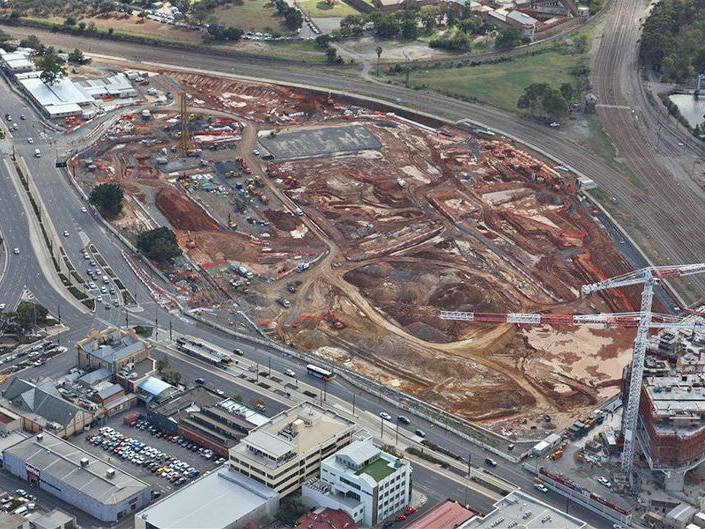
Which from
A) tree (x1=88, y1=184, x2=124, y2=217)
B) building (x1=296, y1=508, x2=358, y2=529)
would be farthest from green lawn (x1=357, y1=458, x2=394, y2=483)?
tree (x1=88, y1=184, x2=124, y2=217)

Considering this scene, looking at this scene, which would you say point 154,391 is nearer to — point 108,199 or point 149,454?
point 149,454

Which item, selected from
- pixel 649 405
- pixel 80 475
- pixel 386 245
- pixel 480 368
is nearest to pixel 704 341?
pixel 649 405

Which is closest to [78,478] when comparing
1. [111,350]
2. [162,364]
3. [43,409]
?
[43,409]

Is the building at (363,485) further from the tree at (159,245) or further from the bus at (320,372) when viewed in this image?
the tree at (159,245)

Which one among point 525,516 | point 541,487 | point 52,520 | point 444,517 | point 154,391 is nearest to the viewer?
point 52,520

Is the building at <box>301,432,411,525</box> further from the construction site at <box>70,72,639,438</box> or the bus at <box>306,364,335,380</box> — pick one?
the bus at <box>306,364,335,380</box>

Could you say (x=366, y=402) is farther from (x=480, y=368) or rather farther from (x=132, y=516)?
(x=132, y=516)
